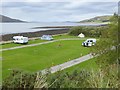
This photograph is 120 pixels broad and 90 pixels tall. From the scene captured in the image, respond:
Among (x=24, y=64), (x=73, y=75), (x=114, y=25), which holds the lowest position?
(x=24, y=64)

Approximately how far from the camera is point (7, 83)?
A: 5.20 meters

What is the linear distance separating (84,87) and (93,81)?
0.76 feet

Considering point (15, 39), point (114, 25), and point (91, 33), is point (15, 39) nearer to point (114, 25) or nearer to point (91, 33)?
point (91, 33)

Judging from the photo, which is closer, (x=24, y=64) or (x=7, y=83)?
(x=7, y=83)

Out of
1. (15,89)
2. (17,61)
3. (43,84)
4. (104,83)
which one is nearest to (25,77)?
(15,89)

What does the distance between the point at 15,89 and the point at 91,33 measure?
32.4m

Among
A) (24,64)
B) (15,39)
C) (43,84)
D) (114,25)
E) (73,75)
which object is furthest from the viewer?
(15,39)

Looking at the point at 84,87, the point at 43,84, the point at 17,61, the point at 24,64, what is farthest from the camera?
the point at 17,61

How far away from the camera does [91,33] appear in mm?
36562

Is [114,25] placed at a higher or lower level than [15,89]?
higher

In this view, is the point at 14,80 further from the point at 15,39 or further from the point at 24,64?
the point at 15,39

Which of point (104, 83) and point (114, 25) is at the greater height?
point (114, 25)

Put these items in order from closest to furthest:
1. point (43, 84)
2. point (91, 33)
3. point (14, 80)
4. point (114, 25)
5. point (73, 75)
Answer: point (43, 84), point (14, 80), point (73, 75), point (114, 25), point (91, 33)

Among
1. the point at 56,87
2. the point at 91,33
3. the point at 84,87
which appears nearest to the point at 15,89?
the point at 56,87
